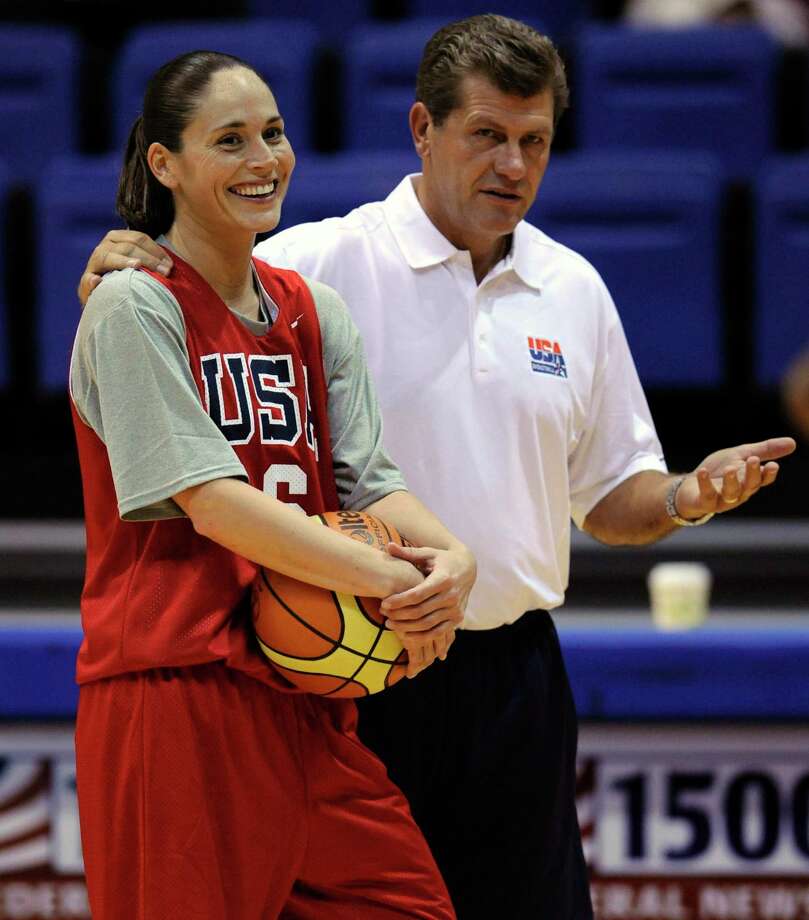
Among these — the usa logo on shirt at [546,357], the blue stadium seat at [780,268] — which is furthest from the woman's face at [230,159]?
the blue stadium seat at [780,268]

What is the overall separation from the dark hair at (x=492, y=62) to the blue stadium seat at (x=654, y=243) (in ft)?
5.75

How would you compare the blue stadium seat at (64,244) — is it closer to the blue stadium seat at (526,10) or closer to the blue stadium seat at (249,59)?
the blue stadium seat at (249,59)

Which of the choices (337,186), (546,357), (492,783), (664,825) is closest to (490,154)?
(546,357)

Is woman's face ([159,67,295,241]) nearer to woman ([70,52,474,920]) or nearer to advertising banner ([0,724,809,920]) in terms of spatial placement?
woman ([70,52,474,920])

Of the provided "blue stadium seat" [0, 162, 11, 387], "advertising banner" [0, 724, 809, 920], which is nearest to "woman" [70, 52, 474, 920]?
"advertising banner" [0, 724, 809, 920]

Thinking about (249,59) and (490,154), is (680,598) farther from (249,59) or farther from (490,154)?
(249,59)

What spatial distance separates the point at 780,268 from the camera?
441 centimetres

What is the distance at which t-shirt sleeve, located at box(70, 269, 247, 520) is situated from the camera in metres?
1.96

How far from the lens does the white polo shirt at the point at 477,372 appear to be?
8.37 ft

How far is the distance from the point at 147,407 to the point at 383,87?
3.26 meters

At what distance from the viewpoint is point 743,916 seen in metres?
3.43

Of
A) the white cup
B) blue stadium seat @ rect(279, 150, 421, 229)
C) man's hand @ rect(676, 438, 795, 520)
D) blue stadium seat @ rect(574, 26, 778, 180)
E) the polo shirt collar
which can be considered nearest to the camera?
man's hand @ rect(676, 438, 795, 520)

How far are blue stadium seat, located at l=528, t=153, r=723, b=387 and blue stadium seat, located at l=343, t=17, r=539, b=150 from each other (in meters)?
0.75

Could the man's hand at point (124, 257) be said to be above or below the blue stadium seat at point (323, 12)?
below
